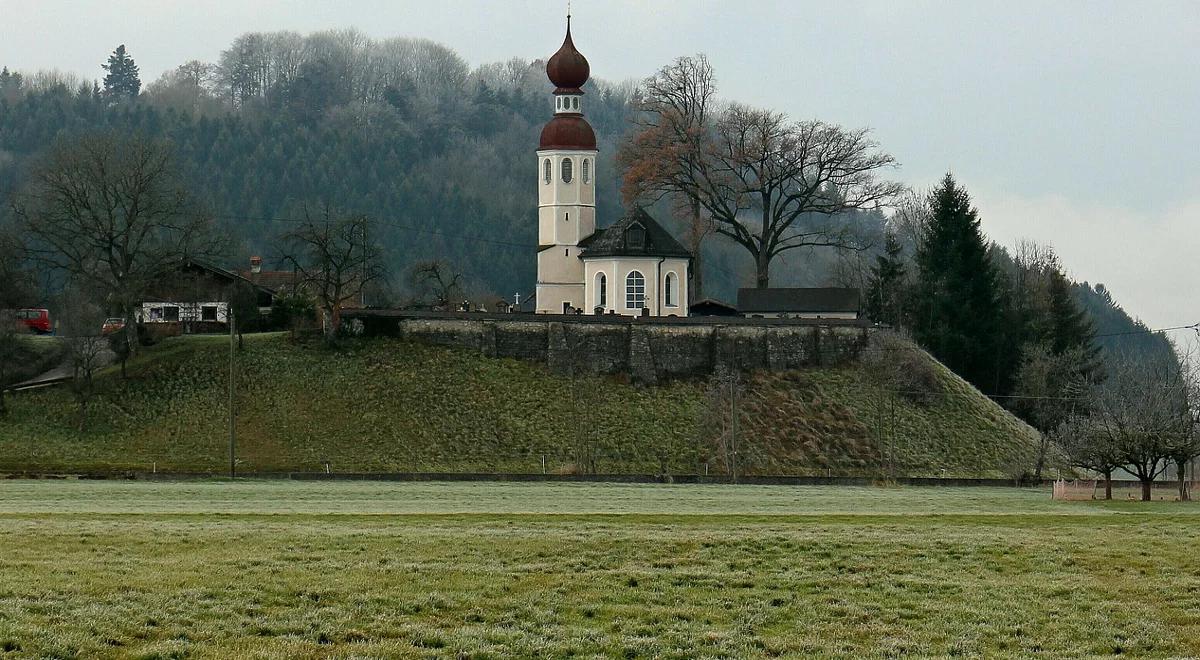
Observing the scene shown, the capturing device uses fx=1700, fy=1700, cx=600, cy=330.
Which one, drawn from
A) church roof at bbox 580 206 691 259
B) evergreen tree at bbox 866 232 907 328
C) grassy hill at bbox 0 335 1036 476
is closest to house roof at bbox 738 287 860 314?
evergreen tree at bbox 866 232 907 328

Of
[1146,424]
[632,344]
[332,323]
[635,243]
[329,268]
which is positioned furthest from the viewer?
[635,243]

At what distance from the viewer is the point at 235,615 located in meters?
18.8

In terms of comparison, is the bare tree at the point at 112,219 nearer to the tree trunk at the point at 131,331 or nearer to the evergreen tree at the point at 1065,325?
the tree trunk at the point at 131,331

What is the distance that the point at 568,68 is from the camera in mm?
83312

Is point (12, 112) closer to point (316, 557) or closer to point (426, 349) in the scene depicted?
point (426, 349)

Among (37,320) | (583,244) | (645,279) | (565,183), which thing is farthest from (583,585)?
(37,320)

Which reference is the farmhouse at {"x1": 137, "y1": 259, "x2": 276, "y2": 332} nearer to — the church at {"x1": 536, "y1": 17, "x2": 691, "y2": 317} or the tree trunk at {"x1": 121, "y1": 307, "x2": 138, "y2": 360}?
the tree trunk at {"x1": 121, "y1": 307, "x2": 138, "y2": 360}

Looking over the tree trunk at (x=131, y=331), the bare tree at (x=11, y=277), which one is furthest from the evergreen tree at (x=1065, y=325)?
the bare tree at (x=11, y=277)

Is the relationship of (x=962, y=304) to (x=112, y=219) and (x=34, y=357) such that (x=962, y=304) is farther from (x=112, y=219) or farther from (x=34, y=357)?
(x=34, y=357)

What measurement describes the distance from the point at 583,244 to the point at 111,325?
75.8ft

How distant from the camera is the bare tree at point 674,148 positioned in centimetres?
8375

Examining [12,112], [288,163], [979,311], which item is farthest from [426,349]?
[12,112]

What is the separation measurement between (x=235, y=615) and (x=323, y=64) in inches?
6320

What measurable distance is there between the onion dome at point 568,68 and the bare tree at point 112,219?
62.0ft
